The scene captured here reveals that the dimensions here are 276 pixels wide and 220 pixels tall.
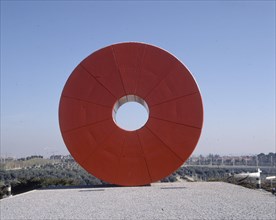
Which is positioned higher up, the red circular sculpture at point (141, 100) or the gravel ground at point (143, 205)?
the red circular sculpture at point (141, 100)

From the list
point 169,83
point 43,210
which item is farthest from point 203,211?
point 169,83

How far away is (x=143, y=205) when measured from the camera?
829 centimetres

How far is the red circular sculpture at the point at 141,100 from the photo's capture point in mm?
12078

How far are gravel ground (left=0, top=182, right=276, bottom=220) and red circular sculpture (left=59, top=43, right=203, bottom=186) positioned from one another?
1.09 m

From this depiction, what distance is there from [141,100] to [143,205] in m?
4.77

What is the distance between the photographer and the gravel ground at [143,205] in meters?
7.05

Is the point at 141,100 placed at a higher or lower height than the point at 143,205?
higher

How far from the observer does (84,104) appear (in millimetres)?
12320

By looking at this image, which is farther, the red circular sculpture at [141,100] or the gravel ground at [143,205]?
the red circular sculpture at [141,100]

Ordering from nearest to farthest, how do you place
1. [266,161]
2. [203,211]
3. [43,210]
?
[203,211]
[43,210]
[266,161]

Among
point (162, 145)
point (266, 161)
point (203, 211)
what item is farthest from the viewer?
point (266, 161)

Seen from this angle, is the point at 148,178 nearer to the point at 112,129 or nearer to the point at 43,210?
the point at 112,129

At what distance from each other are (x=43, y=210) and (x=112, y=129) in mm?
4543

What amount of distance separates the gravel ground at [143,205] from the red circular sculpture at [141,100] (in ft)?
3.57
